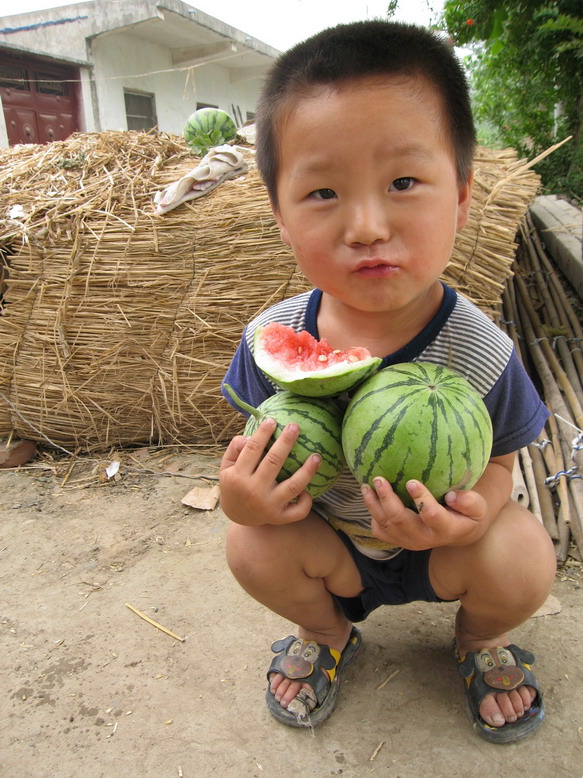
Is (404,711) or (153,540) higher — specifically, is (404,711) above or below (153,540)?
above

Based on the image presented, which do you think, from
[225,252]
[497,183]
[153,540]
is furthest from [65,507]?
[497,183]

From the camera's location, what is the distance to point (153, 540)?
10.9 feet

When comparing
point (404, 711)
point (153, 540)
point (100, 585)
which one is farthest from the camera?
point (153, 540)

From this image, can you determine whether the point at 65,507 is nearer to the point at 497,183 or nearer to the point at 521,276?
the point at 497,183

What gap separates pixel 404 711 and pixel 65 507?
8.12 ft

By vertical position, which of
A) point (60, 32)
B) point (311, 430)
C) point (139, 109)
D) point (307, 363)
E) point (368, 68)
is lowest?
point (311, 430)

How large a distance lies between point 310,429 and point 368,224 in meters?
0.53

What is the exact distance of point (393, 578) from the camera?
85.0 inches

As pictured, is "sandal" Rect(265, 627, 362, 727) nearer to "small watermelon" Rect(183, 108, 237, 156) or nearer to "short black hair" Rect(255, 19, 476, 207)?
"short black hair" Rect(255, 19, 476, 207)

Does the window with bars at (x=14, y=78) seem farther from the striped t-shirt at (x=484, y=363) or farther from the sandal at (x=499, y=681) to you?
the sandal at (x=499, y=681)

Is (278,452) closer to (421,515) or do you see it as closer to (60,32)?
(421,515)

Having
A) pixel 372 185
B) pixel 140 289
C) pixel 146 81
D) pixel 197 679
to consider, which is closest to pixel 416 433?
pixel 372 185

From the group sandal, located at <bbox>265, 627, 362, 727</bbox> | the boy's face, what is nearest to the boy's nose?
the boy's face

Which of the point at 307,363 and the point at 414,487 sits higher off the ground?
the point at 307,363
